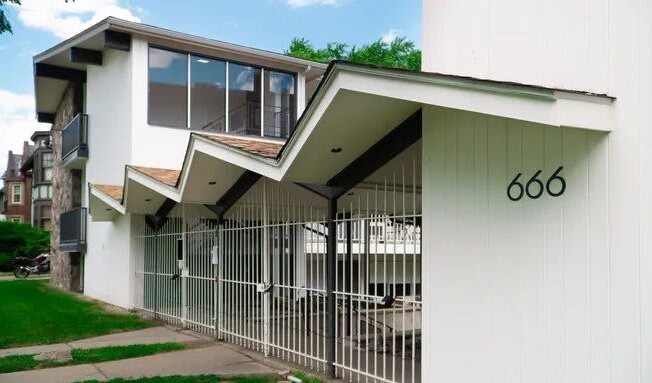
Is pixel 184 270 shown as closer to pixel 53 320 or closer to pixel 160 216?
pixel 160 216

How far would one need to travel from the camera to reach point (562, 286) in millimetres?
4398

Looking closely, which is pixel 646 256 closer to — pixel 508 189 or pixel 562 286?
pixel 562 286

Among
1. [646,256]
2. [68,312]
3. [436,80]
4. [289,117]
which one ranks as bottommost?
[68,312]

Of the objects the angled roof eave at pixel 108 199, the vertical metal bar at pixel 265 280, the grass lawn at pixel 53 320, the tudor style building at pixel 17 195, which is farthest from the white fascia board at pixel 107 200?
the tudor style building at pixel 17 195

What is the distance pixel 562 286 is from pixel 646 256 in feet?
2.12

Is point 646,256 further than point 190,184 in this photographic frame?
No

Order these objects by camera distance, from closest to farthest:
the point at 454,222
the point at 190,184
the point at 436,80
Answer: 1. the point at 436,80
2. the point at 454,222
3. the point at 190,184

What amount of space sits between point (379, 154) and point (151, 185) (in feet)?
19.3

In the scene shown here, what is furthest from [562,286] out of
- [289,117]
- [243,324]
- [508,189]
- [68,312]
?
[289,117]

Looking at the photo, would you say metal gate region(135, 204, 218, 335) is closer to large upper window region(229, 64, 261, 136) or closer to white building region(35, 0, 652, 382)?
white building region(35, 0, 652, 382)

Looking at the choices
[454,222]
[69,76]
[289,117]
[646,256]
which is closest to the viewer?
[646,256]

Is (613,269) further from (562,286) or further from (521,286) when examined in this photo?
(521,286)

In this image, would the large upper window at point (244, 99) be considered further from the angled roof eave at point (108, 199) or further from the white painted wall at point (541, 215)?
the white painted wall at point (541, 215)

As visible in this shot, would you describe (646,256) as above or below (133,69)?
below
